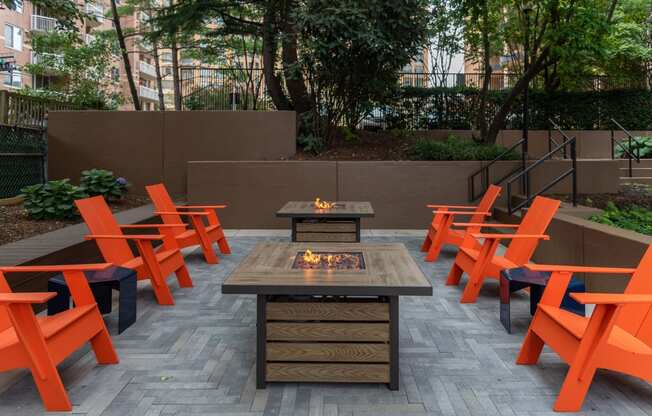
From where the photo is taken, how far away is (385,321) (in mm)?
2588

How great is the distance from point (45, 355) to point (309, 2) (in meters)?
8.34

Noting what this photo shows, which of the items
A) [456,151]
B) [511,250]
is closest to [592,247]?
[511,250]

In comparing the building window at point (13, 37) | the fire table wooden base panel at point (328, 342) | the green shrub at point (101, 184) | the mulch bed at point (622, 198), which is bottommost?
the fire table wooden base panel at point (328, 342)

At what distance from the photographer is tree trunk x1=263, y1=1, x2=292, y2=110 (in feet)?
34.3

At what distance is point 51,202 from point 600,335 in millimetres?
6568

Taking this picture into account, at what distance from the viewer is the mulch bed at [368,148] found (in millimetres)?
10039

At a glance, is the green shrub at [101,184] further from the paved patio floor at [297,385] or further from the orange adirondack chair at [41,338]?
the orange adirondack chair at [41,338]

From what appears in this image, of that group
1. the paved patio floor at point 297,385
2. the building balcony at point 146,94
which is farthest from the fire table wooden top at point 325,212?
the building balcony at point 146,94

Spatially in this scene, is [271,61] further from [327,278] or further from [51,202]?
[327,278]

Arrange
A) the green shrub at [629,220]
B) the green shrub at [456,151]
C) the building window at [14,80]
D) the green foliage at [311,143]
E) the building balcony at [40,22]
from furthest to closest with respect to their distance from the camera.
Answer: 1. the building balcony at [40,22]
2. the building window at [14,80]
3. the green foliage at [311,143]
4. the green shrub at [456,151]
5. the green shrub at [629,220]

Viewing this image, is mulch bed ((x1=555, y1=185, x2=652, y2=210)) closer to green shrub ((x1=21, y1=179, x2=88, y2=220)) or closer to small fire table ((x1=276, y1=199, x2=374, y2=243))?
small fire table ((x1=276, y1=199, x2=374, y2=243))

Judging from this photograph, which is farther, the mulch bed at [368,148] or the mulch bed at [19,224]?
the mulch bed at [368,148]

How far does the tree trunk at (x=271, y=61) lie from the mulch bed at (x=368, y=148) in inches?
61.7

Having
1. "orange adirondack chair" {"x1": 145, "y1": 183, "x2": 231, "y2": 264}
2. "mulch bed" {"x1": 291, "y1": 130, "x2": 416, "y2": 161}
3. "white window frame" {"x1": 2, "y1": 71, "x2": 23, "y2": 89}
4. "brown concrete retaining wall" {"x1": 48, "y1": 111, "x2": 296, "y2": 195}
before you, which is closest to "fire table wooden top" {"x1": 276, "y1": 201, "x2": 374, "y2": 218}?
"orange adirondack chair" {"x1": 145, "y1": 183, "x2": 231, "y2": 264}
